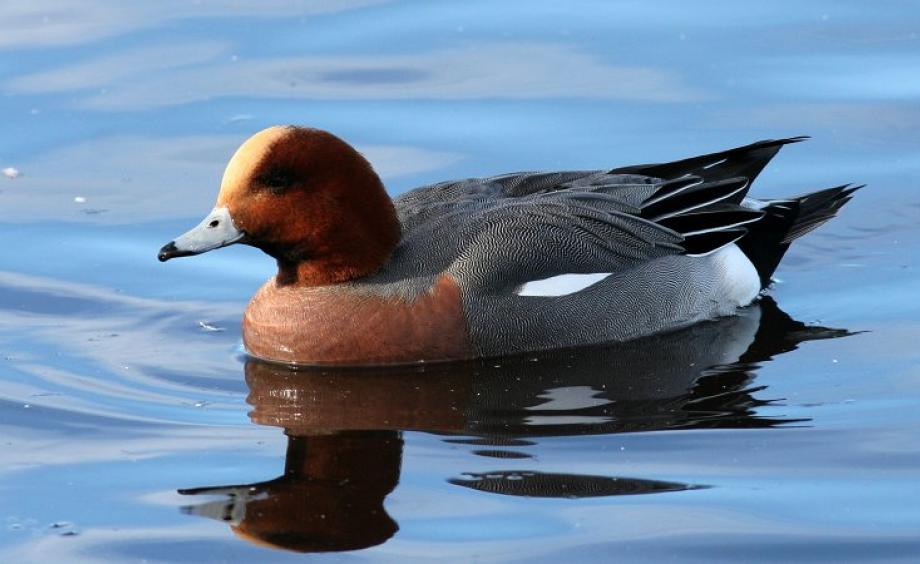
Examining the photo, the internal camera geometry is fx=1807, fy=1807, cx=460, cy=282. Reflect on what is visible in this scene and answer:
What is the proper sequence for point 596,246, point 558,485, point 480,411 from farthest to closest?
point 596,246 → point 480,411 → point 558,485

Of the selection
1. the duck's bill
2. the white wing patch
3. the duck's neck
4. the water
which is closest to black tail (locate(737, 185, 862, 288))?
the water

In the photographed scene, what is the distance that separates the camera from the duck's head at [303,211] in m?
7.78

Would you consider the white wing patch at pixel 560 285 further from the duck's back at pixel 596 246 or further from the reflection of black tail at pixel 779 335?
the reflection of black tail at pixel 779 335

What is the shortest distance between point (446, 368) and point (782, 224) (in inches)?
83.8

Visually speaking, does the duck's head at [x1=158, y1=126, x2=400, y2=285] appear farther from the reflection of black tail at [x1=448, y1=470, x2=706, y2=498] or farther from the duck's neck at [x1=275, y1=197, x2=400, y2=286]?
the reflection of black tail at [x1=448, y1=470, x2=706, y2=498]

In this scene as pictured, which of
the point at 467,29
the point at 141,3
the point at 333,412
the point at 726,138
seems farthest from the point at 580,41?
the point at 333,412

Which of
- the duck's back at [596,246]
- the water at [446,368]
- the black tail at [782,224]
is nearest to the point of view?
the water at [446,368]

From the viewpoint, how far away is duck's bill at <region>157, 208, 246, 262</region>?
7684 mm

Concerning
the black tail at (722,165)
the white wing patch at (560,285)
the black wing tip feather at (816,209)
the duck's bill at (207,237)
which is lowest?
the white wing patch at (560,285)

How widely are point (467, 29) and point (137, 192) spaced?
290cm

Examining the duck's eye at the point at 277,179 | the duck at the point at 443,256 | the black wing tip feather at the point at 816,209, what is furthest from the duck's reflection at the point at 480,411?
the duck's eye at the point at 277,179

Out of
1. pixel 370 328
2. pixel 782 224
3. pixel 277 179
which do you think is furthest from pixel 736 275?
pixel 277 179

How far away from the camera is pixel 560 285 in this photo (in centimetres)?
820

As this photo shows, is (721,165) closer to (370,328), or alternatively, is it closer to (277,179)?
(370,328)
